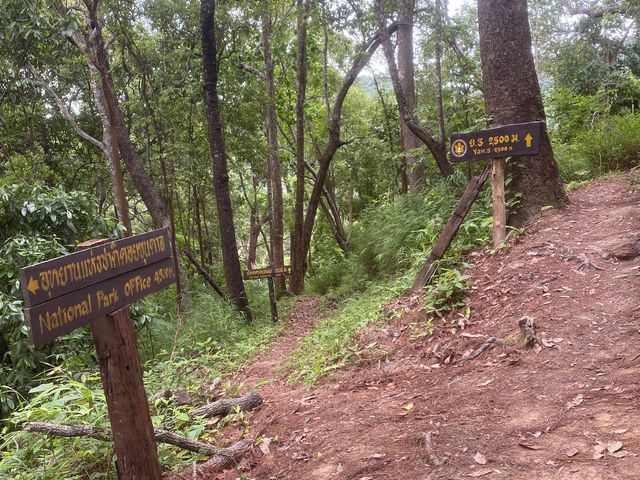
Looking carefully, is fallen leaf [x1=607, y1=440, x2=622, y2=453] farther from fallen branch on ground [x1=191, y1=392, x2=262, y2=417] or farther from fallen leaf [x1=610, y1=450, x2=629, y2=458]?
fallen branch on ground [x1=191, y1=392, x2=262, y2=417]

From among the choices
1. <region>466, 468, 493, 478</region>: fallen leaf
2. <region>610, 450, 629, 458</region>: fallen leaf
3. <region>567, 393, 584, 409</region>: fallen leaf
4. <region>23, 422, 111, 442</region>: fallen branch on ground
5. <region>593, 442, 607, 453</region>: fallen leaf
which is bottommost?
<region>466, 468, 493, 478</region>: fallen leaf

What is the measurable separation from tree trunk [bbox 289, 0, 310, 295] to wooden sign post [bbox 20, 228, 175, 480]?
9255 millimetres

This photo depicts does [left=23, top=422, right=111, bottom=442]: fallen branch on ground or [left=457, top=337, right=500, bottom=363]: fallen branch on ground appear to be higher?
[left=23, top=422, right=111, bottom=442]: fallen branch on ground

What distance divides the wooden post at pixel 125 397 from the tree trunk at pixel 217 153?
6.76 meters

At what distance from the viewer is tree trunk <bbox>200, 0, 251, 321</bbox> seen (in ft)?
30.2

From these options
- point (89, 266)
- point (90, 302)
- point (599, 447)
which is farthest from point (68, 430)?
point (599, 447)

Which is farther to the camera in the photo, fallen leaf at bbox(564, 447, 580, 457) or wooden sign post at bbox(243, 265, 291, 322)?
wooden sign post at bbox(243, 265, 291, 322)

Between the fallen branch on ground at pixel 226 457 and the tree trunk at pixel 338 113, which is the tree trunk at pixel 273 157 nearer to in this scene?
the tree trunk at pixel 338 113

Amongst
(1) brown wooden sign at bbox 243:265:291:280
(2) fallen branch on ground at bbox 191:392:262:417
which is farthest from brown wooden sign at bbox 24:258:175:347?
(1) brown wooden sign at bbox 243:265:291:280

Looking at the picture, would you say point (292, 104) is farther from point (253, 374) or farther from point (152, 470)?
point (152, 470)

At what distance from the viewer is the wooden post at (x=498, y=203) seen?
5961 mm

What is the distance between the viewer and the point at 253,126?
12219 mm

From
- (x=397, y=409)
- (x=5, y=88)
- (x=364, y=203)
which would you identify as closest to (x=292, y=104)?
(x=364, y=203)

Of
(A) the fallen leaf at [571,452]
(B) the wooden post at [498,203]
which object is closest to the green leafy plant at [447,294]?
(B) the wooden post at [498,203]
